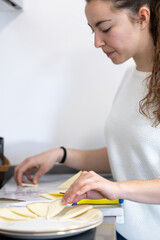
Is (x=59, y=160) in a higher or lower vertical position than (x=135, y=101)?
lower

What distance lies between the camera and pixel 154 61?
49.6 inches

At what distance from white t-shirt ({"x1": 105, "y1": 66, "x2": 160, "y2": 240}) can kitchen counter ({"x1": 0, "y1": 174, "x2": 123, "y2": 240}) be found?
0.78 ft

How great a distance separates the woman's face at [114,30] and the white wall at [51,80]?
350 millimetres

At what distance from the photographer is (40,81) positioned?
5.45 feet

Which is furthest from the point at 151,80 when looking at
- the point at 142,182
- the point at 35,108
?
the point at 35,108

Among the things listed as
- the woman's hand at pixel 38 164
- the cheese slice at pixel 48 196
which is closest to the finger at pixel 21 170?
the woman's hand at pixel 38 164

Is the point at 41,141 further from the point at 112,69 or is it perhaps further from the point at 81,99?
the point at 112,69

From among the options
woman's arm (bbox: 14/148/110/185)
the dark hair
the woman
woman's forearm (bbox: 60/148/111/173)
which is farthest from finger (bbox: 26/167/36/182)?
the dark hair

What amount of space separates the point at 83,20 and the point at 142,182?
31.5 inches

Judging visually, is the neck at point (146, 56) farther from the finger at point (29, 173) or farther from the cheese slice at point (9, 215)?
the cheese slice at point (9, 215)

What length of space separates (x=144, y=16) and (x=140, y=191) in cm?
52

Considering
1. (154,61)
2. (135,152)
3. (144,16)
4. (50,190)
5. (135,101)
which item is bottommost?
(50,190)

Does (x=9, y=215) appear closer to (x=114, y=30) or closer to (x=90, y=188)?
(x=90, y=188)

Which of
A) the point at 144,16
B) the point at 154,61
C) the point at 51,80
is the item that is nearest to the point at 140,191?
the point at 154,61
